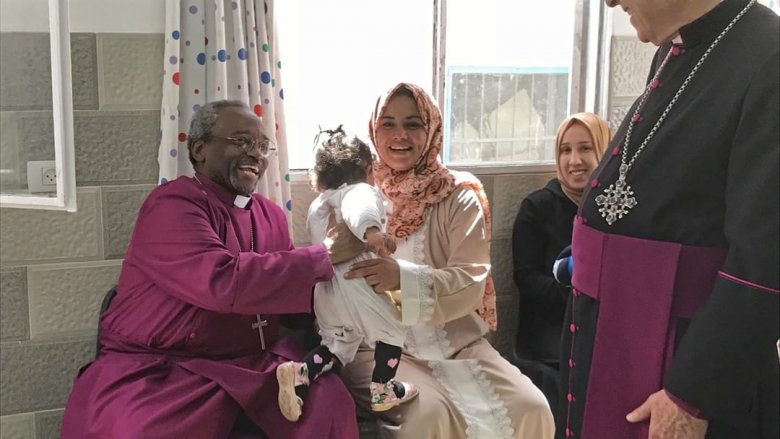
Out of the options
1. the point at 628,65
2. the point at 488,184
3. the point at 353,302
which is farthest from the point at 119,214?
the point at 628,65

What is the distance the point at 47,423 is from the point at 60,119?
42.2 inches

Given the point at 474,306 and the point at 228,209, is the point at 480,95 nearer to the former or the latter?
the point at 474,306

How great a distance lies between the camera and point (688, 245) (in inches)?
47.2

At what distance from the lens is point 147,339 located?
2035 millimetres

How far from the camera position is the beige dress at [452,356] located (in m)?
2.15

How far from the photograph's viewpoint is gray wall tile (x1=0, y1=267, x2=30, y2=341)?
2352 mm

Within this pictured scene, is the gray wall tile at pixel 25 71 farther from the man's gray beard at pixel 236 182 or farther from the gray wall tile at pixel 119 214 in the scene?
the man's gray beard at pixel 236 182

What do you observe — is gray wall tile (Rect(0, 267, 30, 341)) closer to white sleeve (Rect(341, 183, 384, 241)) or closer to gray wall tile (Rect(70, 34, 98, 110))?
gray wall tile (Rect(70, 34, 98, 110))

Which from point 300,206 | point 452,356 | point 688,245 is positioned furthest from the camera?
point 300,206

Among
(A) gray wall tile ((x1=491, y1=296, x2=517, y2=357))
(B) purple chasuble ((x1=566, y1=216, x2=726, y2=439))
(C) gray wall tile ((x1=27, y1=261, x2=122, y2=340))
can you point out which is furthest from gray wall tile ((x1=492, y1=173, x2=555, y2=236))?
(B) purple chasuble ((x1=566, y1=216, x2=726, y2=439))

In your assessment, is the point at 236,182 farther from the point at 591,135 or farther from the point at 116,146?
the point at 591,135

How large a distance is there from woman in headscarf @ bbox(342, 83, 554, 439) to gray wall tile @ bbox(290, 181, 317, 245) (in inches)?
12.1

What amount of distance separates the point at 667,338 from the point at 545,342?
1.60 meters

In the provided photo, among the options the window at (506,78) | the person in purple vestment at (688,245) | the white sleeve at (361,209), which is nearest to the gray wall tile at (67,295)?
the white sleeve at (361,209)
